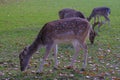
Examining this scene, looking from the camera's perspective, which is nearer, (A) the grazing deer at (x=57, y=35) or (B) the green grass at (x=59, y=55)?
(B) the green grass at (x=59, y=55)

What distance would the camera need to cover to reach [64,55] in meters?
10.1

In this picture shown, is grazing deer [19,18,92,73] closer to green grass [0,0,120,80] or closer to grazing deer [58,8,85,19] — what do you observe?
green grass [0,0,120,80]

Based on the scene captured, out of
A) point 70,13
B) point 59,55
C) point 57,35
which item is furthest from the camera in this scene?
point 70,13

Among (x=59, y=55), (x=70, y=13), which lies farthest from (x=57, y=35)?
(x=70, y=13)

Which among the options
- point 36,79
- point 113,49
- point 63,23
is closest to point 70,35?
point 63,23

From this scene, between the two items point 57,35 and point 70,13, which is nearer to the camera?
point 57,35

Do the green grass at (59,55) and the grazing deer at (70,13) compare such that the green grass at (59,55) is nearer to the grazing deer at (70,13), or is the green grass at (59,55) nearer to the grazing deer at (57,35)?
the grazing deer at (57,35)

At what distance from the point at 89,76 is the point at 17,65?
7.09 feet

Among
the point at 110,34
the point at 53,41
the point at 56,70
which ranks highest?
the point at 53,41

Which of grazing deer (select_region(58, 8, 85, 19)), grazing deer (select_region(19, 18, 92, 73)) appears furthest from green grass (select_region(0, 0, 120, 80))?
grazing deer (select_region(58, 8, 85, 19))

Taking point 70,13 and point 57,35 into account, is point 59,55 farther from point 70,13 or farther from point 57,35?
point 70,13

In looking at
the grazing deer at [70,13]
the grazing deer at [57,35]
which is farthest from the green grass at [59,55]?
the grazing deer at [70,13]

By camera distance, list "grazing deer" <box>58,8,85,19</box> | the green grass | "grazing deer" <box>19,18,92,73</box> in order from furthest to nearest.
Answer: "grazing deer" <box>58,8,85,19</box>, "grazing deer" <box>19,18,92,73</box>, the green grass

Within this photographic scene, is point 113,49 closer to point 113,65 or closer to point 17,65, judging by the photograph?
point 113,65
